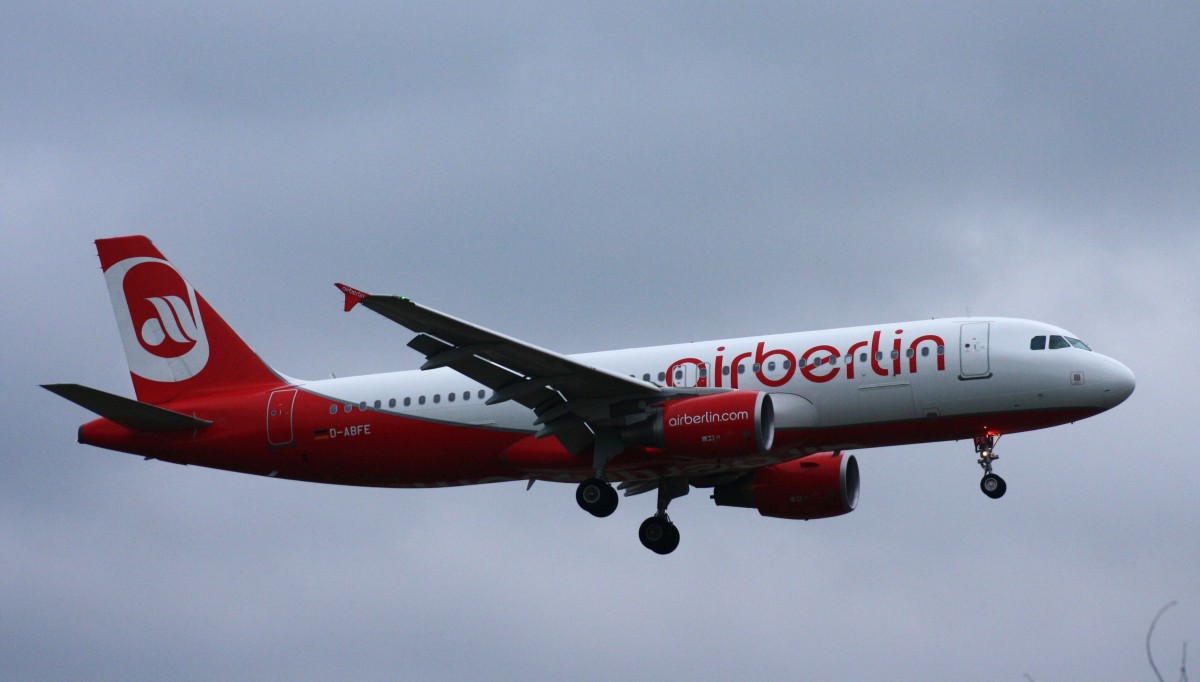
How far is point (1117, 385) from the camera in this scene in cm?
3825

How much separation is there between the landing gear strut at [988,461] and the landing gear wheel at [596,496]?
8728 millimetres

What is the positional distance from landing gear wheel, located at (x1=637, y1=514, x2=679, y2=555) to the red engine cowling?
179 cm

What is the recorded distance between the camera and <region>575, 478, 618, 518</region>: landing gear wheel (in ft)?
132

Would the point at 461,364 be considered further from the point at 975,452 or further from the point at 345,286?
the point at 975,452

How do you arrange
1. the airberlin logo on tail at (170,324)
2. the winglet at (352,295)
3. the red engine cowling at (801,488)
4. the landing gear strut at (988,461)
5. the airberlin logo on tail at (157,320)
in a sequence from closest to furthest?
the winglet at (352,295), the landing gear strut at (988,461), the red engine cowling at (801,488), the airberlin logo on tail at (157,320), the airberlin logo on tail at (170,324)

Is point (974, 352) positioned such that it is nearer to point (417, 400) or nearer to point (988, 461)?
point (988, 461)

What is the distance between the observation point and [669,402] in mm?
39125

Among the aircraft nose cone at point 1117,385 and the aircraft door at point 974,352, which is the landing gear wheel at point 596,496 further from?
the aircraft nose cone at point 1117,385

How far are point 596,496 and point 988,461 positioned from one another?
9.29 metres

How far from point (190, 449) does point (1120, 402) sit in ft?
76.7

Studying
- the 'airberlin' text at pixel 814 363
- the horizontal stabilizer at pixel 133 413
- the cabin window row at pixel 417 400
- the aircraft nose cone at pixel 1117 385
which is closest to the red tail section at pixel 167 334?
the horizontal stabilizer at pixel 133 413

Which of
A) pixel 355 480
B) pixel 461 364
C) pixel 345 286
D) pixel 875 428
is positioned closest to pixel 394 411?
pixel 355 480

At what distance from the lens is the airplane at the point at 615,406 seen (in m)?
38.2

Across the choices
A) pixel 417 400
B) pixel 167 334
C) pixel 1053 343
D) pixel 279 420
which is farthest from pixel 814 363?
pixel 167 334
